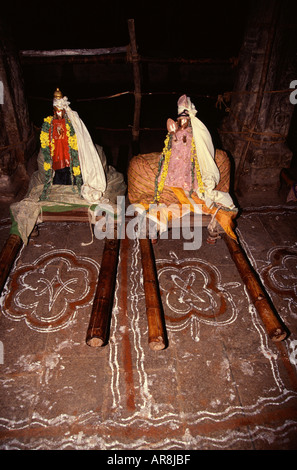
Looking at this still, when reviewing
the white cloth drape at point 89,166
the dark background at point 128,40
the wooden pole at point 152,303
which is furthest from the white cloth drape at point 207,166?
the dark background at point 128,40

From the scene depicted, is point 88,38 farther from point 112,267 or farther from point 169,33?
point 112,267

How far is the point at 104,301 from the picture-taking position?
2.70m

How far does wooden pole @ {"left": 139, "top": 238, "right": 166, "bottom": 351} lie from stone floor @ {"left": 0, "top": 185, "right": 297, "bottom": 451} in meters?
0.33

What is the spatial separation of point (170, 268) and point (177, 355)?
113cm

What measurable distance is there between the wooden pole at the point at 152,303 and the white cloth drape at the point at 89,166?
3.08 ft

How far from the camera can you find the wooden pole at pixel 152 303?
248cm

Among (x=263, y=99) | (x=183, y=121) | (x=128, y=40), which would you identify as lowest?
(x=183, y=121)

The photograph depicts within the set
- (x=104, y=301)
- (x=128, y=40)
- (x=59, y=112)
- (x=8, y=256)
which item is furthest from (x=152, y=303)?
(x=128, y=40)

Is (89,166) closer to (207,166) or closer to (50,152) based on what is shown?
(50,152)

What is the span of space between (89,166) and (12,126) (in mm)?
1960

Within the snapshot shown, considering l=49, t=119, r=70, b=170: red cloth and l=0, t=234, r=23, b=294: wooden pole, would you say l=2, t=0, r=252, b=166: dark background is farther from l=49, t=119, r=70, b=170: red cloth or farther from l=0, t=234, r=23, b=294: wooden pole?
l=0, t=234, r=23, b=294: wooden pole

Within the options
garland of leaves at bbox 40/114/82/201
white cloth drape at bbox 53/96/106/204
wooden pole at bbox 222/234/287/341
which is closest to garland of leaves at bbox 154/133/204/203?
white cloth drape at bbox 53/96/106/204

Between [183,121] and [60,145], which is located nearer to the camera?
[183,121]

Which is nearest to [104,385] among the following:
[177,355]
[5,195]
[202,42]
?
[177,355]
